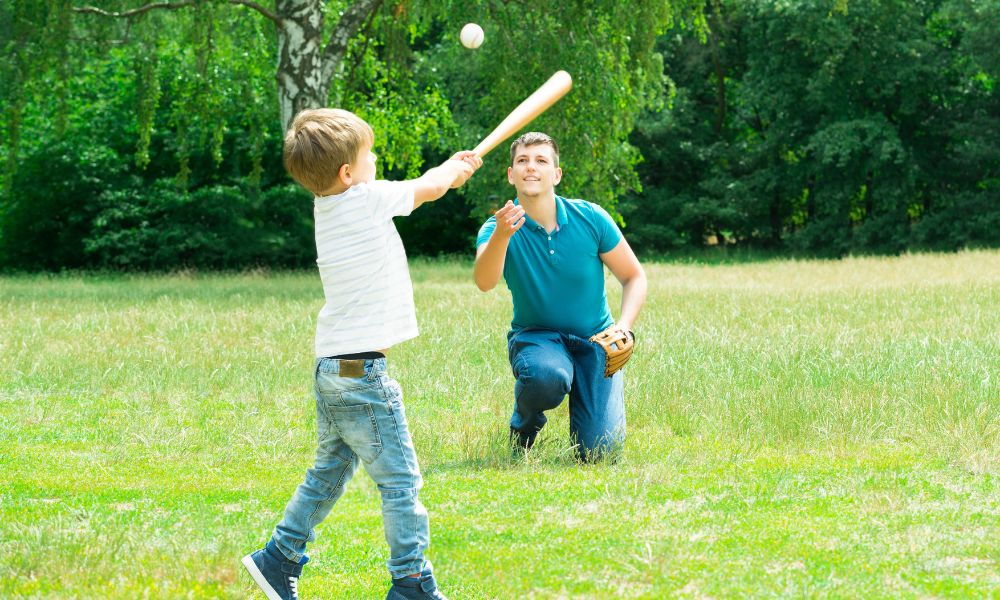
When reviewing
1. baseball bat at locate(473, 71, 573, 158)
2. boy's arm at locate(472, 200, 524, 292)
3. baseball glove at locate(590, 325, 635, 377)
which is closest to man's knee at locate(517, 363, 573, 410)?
baseball glove at locate(590, 325, 635, 377)

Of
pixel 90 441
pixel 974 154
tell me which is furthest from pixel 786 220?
pixel 90 441

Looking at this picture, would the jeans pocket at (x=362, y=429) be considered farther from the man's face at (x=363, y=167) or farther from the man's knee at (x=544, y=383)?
the man's knee at (x=544, y=383)

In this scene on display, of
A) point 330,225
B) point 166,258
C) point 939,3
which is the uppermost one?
point 939,3

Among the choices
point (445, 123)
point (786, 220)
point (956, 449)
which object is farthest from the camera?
point (786, 220)

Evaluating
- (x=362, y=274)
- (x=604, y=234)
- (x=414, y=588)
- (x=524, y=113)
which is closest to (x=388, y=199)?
(x=362, y=274)

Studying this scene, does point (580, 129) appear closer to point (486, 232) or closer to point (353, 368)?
point (486, 232)

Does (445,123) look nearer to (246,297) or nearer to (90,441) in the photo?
(246,297)

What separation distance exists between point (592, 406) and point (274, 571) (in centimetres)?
239

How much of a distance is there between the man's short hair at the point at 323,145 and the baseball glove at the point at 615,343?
2.06 metres

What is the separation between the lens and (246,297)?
16.1m

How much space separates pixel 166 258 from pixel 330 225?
2556cm

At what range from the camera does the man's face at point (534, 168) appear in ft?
18.2

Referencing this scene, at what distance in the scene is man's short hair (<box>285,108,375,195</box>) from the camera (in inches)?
138

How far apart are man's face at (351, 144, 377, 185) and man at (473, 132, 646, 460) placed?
6.02ft
